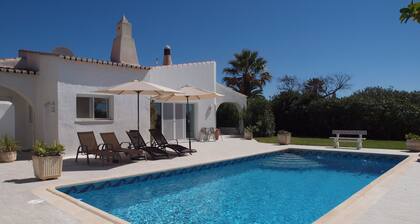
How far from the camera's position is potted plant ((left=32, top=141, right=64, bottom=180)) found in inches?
345

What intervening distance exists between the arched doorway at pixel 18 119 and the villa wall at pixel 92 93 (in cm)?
290

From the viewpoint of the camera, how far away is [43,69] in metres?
14.1

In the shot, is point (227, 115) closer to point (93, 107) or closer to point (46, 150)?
point (93, 107)

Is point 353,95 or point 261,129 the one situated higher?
point 353,95

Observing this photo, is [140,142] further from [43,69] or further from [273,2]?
[273,2]

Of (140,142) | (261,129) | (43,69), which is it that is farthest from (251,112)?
(43,69)

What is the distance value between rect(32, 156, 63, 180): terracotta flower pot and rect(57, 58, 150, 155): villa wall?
16.2 ft

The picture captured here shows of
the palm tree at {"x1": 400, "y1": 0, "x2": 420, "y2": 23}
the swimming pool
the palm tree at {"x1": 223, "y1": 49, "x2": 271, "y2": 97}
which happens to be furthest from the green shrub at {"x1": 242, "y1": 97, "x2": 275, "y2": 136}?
the palm tree at {"x1": 400, "y1": 0, "x2": 420, "y2": 23}

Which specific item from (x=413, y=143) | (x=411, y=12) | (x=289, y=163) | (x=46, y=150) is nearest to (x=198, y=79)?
(x=289, y=163)

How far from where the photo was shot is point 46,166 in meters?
8.81

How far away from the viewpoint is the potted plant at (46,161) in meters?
8.77

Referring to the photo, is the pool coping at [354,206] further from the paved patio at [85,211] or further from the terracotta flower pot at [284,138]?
the terracotta flower pot at [284,138]

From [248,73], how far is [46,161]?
1149 inches

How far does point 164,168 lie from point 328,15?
1521 centimetres
